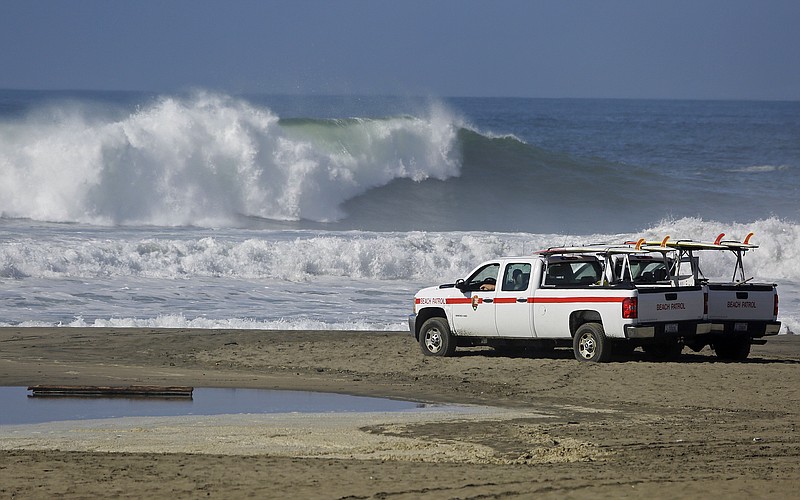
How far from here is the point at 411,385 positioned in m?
14.9

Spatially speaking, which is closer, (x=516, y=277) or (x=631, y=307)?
(x=631, y=307)

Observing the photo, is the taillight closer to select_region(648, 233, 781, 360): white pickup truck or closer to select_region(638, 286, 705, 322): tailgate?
select_region(638, 286, 705, 322): tailgate

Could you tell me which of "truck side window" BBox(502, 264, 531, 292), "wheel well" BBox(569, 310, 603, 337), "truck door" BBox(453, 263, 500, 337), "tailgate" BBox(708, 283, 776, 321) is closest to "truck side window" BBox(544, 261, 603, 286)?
"truck side window" BBox(502, 264, 531, 292)

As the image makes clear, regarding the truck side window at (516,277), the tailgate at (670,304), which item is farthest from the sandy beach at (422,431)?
the truck side window at (516,277)

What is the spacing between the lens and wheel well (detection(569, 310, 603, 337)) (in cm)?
1602

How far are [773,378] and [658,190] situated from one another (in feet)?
124

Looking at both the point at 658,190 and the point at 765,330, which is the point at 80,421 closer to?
the point at 765,330

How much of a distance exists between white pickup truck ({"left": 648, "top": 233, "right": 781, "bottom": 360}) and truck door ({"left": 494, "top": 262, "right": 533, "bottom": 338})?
1877 mm

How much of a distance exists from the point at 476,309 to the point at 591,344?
5.93ft

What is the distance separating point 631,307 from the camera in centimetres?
1560

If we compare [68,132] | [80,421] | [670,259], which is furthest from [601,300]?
[68,132]

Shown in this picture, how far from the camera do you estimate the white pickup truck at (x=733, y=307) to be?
1652 cm

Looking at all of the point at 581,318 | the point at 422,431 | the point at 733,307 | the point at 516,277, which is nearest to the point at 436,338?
the point at 516,277

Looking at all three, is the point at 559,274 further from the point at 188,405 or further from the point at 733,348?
the point at 188,405
